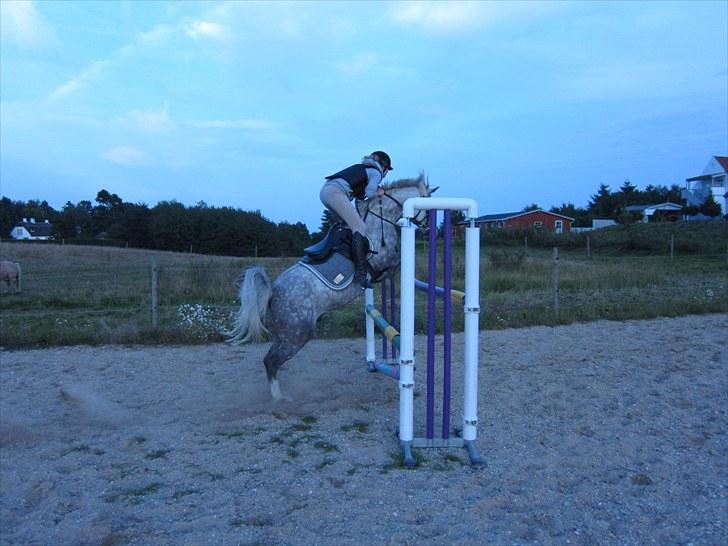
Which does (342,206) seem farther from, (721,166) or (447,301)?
(721,166)

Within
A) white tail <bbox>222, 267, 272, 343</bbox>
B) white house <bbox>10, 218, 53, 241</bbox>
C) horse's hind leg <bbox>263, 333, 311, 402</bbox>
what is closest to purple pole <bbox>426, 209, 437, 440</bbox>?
horse's hind leg <bbox>263, 333, 311, 402</bbox>

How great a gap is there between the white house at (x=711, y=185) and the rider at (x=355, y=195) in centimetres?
5848

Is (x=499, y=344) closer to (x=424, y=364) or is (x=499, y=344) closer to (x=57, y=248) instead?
(x=424, y=364)

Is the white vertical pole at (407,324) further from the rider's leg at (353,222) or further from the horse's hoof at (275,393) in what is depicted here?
the horse's hoof at (275,393)

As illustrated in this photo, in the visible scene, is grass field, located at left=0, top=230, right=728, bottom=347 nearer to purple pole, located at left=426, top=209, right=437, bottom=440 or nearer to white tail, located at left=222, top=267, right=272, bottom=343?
white tail, located at left=222, top=267, right=272, bottom=343

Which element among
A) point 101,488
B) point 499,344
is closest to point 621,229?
point 499,344

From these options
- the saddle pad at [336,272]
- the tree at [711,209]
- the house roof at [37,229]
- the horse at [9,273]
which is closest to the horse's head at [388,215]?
the saddle pad at [336,272]

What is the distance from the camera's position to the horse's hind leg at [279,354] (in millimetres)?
5391

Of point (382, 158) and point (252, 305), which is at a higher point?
point (382, 158)

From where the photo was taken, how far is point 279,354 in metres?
5.44

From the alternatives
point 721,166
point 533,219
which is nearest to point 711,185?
point 721,166

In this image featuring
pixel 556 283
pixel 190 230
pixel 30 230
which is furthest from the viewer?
pixel 30 230

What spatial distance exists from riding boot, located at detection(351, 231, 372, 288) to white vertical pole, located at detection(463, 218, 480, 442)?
3.87 ft

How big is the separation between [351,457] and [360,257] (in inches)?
70.9
